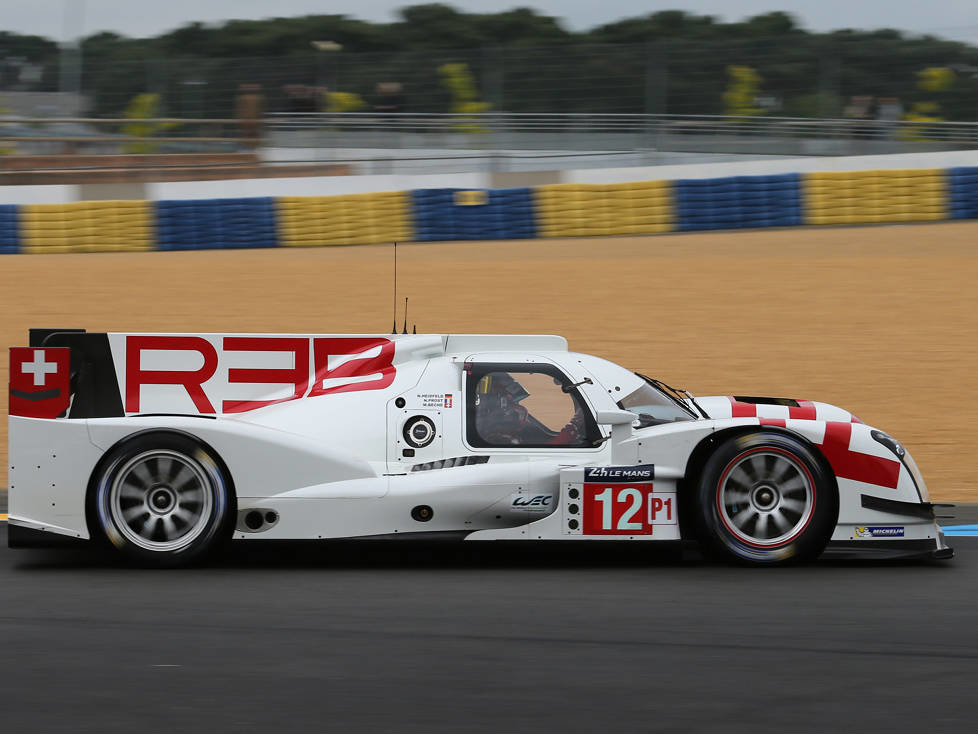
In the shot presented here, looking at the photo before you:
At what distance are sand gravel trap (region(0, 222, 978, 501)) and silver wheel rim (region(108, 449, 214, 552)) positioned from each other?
4484 mm

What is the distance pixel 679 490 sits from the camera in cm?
640

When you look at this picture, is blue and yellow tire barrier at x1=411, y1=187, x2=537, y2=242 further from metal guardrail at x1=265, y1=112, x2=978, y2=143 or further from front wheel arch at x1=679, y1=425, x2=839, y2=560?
front wheel arch at x1=679, y1=425, x2=839, y2=560

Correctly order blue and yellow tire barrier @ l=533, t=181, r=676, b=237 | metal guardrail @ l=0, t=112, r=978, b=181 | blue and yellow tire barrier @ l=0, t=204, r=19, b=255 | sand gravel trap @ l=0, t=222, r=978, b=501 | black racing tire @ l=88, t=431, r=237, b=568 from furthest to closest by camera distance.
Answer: metal guardrail @ l=0, t=112, r=978, b=181, blue and yellow tire barrier @ l=533, t=181, r=676, b=237, blue and yellow tire barrier @ l=0, t=204, r=19, b=255, sand gravel trap @ l=0, t=222, r=978, b=501, black racing tire @ l=88, t=431, r=237, b=568

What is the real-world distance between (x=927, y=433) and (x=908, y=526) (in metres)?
4.55

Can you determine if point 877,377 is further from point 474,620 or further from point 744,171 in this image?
point 744,171

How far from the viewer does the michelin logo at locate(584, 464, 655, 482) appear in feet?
20.8

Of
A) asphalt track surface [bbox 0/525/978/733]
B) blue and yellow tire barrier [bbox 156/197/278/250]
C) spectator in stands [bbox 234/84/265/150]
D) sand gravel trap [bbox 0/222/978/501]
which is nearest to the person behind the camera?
asphalt track surface [bbox 0/525/978/733]

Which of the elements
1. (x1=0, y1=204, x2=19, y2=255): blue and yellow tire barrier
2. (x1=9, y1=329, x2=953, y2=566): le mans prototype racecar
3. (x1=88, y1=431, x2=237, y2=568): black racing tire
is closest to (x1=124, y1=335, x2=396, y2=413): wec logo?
(x1=9, y1=329, x2=953, y2=566): le mans prototype racecar

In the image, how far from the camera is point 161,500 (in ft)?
20.9

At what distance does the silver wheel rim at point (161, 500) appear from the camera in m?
6.35

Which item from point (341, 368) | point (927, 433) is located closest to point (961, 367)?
point (927, 433)

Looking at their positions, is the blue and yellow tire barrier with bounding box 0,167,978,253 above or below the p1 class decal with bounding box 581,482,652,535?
above

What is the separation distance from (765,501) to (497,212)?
44.0 ft

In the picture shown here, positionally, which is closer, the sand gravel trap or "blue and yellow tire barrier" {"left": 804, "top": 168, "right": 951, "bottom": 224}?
the sand gravel trap
